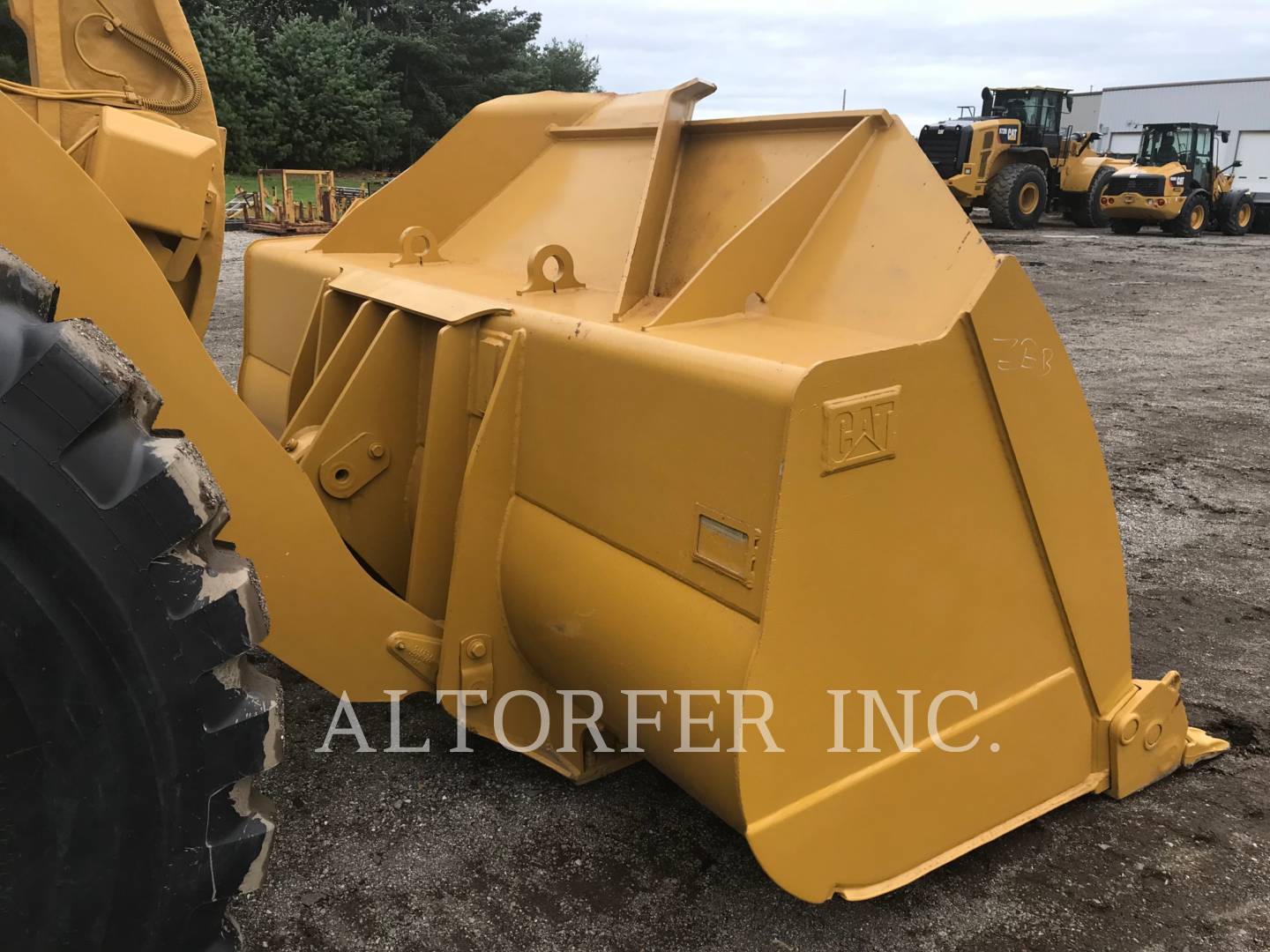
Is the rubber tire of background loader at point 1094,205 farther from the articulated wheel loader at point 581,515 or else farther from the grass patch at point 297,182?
the articulated wheel loader at point 581,515

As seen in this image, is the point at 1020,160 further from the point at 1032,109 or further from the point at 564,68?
the point at 564,68

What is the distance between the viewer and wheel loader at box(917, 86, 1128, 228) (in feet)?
59.2

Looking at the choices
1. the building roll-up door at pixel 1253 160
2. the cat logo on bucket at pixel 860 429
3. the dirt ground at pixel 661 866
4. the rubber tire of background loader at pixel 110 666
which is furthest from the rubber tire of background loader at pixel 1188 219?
the rubber tire of background loader at pixel 110 666

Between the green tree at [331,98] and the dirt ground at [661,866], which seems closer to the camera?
the dirt ground at [661,866]

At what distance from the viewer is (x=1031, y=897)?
2.05 m

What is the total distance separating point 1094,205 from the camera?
1998 cm

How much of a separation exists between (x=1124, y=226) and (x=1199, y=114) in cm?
2124

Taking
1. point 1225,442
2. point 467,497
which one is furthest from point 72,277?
point 1225,442

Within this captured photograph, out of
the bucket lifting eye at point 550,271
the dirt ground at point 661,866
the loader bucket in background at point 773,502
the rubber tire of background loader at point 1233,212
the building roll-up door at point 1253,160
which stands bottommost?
the dirt ground at point 661,866

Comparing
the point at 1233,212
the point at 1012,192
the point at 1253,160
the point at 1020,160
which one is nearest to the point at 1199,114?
the point at 1253,160

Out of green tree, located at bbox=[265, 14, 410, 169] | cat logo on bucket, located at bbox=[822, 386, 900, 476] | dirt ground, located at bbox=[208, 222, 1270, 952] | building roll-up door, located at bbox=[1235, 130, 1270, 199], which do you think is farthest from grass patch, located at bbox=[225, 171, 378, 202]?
building roll-up door, located at bbox=[1235, 130, 1270, 199]

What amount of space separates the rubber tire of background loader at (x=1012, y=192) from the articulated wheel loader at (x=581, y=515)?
703 inches

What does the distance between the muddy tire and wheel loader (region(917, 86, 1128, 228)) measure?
360mm

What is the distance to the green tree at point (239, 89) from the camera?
24.1 meters
